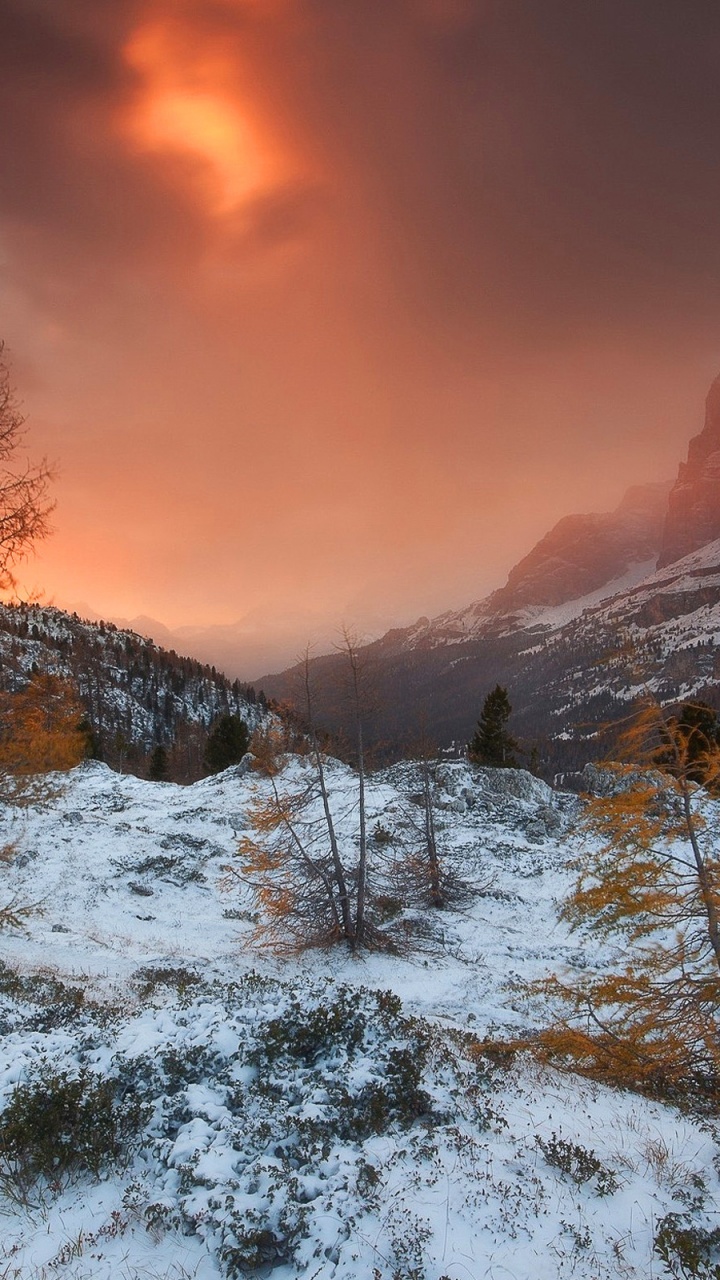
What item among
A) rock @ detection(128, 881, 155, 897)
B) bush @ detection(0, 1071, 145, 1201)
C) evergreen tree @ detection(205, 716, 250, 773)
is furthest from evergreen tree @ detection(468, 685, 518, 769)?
bush @ detection(0, 1071, 145, 1201)

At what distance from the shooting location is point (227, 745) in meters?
50.5

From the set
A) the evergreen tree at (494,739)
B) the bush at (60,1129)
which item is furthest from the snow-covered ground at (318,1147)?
the evergreen tree at (494,739)

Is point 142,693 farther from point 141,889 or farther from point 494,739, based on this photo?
point 141,889

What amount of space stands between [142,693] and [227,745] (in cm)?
9326

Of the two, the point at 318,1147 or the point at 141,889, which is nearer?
the point at 318,1147

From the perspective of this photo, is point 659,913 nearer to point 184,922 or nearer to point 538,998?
point 538,998

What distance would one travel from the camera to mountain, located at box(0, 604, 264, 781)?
97.4 meters

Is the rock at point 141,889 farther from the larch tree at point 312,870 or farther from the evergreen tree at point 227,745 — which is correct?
the evergreen tree at point 227,745

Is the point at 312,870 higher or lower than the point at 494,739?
higher

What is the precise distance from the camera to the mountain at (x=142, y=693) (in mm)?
97438

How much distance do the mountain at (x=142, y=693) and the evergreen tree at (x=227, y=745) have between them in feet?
94.7

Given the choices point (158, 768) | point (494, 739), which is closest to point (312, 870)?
point (494, 739)

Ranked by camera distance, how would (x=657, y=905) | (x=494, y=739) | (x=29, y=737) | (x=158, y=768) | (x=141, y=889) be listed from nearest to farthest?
(x=657, y=905), (x=29, y=737), (x=141, y=889), (x=494, y=739), (x=158, y=768)

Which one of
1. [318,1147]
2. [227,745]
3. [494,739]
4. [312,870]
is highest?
[318,1147]
